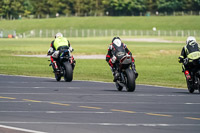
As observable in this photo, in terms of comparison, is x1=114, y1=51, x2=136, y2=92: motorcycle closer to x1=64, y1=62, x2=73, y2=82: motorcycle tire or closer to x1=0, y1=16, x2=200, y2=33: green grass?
x1=64, y1=62, x2=73, y2=82: motorcycle tire

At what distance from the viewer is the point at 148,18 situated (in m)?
195

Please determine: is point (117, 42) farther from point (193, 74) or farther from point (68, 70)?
point (68, 70)

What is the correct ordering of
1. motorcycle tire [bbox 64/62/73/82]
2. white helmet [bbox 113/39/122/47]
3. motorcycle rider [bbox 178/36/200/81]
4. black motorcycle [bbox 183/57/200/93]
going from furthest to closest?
motorcycle tire [bbox 64/62/73/82] < white helmet [bbox 113/39/122/47] < motorcycle rider [bbox 178/36/200/81] < black motorcycle [bbox 183/57/200/93]

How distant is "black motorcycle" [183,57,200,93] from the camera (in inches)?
878

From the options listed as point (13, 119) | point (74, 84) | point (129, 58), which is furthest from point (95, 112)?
point (74, 84)

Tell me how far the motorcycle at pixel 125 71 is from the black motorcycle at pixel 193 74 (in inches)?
73.9

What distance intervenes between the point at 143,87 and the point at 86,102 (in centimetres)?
658

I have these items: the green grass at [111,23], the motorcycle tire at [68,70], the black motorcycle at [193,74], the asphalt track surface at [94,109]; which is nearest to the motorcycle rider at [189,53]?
the black motorcycle at [193,74]

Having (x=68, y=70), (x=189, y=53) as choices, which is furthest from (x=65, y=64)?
(x=189, y=53)

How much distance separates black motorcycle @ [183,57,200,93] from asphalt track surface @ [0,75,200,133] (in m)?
0.38

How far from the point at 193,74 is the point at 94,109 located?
6.05m

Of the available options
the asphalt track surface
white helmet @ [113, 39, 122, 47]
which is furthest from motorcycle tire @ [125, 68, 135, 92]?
white helmet @ [113, 39, 122, 47]

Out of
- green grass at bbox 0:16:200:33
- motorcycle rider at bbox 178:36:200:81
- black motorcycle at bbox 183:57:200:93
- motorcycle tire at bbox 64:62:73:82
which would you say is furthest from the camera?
green grass at bbox 0:16:200:33

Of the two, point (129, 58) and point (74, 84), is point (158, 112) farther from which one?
point (74, 84)
